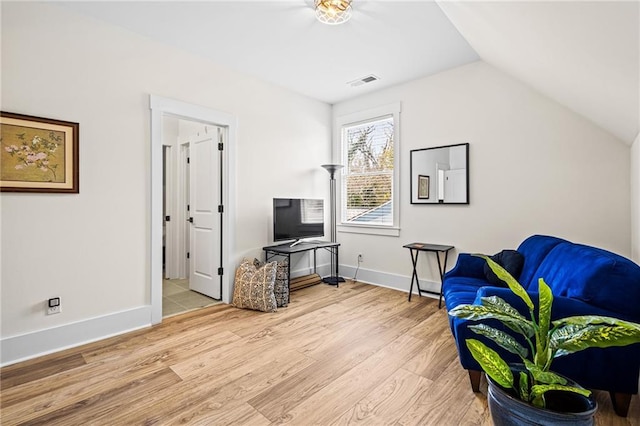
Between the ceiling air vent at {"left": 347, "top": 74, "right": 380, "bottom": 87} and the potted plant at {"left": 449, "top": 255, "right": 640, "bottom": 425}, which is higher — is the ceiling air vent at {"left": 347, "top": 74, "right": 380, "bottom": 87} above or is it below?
above

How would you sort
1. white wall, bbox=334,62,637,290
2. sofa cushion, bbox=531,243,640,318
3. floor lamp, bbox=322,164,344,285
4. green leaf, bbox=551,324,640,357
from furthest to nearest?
floor lamp, bbox=322,164,344,285, white wall, bbox=334,62,637,290, sofa cushion, bbox=531,243,640,318, green leaf, bbox=551,324,640,357

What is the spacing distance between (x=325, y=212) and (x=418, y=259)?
5.36 ft

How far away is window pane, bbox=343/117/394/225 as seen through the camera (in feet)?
14.2

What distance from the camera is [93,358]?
234 cm

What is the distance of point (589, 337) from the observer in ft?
3.60

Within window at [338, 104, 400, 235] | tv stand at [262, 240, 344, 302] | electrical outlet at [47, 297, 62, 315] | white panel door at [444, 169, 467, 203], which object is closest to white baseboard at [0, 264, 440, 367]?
electrical outlet at [47, 297, 62, 315]

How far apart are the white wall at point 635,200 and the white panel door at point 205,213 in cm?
386

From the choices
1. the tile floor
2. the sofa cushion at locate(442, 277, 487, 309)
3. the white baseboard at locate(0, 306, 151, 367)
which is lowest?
the tile floor

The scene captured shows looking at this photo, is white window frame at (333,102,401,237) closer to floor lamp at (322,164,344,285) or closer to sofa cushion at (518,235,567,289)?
floor lamp at (322,164,344,285)

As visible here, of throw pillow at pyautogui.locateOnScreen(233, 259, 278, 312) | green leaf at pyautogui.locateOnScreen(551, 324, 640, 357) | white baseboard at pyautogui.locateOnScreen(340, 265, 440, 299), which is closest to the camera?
green leaf at pyautogui.locateOnScreen(551, 324, 640, 357)

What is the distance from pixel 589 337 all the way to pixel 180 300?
12.5 feet

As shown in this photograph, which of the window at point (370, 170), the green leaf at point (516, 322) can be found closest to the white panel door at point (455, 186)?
the window at point (370, 170)

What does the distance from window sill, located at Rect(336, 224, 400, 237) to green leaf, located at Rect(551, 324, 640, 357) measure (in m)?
2.99

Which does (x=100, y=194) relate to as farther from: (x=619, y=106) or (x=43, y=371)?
(x=619, y=106)
